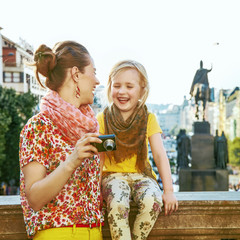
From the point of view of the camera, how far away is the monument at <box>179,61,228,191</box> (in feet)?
53.2

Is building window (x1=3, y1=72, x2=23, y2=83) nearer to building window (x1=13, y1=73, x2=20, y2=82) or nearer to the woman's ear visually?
building window (x1=13, y1=73, x2=20, y2=82)

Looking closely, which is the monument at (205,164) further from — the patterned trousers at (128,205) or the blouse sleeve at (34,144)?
the blouse sleeve at (34,144)

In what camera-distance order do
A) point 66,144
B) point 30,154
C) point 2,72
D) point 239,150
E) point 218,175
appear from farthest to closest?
1. point 239,150
2. point 2,72
3. point 218,175
4. point 66,144
5. point 30,154

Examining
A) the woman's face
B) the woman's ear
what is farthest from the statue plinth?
the woman's ear

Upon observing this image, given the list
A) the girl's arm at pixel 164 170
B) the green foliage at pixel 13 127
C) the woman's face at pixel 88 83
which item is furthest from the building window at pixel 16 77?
the woman's face at pixel 88 83

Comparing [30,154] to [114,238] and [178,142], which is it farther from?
[178,142]

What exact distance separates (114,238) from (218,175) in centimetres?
1455

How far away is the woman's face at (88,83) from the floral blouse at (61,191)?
0.28 m

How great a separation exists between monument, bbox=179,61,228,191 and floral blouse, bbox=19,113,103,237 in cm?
1445

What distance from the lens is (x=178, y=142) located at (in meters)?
17.0

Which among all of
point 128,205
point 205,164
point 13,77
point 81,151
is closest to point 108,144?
point 81,151

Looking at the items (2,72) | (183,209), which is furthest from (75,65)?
(2,72)

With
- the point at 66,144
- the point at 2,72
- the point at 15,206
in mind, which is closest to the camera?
the point at 66,144

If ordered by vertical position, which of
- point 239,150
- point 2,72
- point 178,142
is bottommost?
point 239,150
